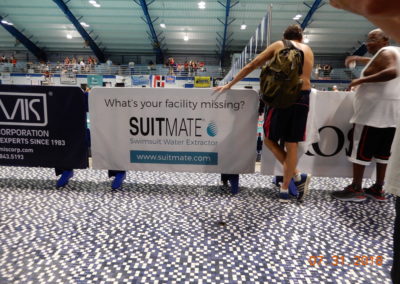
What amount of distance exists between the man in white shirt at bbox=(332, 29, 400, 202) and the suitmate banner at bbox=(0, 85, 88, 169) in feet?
7.51

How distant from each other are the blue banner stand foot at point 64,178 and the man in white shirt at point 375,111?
234cm

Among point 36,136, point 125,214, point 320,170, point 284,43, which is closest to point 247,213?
point 125,214

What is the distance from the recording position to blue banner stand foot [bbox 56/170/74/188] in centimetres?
227

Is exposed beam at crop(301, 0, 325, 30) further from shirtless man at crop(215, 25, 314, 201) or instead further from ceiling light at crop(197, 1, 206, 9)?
shirtless man at crop(215, 25, 314, 201)

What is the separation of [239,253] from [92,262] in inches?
29.2

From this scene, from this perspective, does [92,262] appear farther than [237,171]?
No

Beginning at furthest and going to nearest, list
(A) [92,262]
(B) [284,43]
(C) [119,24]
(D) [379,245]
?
(C) [119,24]
(B) [284,43]
(D) [379,245]
(A) [92,262]

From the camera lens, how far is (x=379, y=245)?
58.7 inches

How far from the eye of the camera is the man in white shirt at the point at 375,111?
6.08 feet

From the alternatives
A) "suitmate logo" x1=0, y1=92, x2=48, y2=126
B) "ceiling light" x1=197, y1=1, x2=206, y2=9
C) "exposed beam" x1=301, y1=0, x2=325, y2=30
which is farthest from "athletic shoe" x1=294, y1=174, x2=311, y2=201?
"exposed beam" x1=301, y1=0, x2=325, y2=30

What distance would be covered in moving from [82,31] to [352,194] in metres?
18.9

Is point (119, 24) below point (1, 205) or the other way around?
the other way around

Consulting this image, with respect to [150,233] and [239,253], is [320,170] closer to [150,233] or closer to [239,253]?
[239,253]
